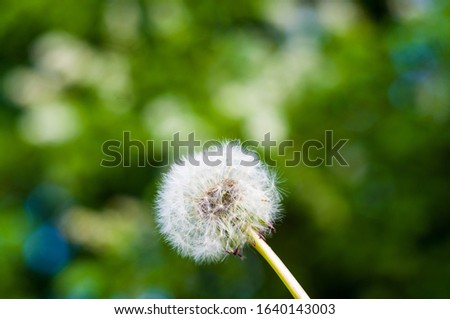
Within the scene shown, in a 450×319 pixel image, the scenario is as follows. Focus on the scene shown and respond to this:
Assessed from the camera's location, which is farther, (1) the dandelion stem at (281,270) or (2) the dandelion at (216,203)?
(2) the dandelion at (216,203)

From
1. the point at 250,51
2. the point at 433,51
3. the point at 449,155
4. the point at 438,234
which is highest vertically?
the point at 250,51

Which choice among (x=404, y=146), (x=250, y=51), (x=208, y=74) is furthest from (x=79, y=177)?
(x=404, y=146)

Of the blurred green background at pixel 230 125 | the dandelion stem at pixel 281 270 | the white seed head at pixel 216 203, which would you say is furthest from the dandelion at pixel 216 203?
the blurred green background at pixel 230 125

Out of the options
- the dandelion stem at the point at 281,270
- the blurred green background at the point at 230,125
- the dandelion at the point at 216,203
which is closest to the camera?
the dandelion stem at the point at 281,270

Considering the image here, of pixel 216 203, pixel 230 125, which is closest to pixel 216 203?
pixel 216 203

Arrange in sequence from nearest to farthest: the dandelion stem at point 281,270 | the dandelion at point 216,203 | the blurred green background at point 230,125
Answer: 1. the dandelion stem at point 281,270
2. the dandelion at point 216,203
3. the blurred green background at point 230,125

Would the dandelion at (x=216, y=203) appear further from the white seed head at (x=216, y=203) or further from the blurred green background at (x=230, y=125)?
the blurred green background at (x=230, y=125)
